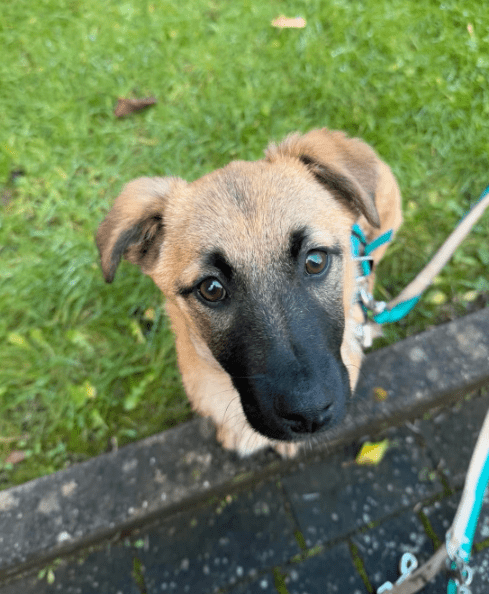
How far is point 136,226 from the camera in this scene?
2.20 m

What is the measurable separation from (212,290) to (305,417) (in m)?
0.72

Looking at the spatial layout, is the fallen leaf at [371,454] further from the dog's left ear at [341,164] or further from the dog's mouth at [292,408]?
the dog's left ear at [341,164]

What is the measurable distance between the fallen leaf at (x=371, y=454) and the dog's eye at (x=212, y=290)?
61.2 inches

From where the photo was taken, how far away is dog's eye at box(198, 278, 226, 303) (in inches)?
79.4

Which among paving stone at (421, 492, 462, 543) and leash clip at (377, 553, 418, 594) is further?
paving stone at (421, 492, 462, 543)

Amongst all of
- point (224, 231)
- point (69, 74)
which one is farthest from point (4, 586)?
point (69, 74)

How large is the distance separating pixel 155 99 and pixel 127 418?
2.73 m

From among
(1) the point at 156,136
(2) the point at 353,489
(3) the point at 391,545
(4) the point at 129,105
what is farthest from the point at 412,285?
(4) the point at 129,105

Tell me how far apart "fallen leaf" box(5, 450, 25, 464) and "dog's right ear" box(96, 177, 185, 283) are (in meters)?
1.69

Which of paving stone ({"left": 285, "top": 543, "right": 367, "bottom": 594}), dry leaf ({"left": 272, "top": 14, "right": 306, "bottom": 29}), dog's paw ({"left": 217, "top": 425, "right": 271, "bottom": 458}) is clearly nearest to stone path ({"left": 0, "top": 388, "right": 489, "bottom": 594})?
paving stone ({"left": 285, "top": 543, "right": 367, "bottom": 594})

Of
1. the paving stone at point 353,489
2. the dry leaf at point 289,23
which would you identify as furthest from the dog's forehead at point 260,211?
the dry leaf at point 289,23

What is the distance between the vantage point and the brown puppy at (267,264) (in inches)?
71.3

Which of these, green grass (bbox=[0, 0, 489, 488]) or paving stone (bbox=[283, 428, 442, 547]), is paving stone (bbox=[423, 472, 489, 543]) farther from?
green grass (bbox=[0, 0, 489, 488])

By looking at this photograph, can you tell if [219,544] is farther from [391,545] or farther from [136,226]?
[136,226]
